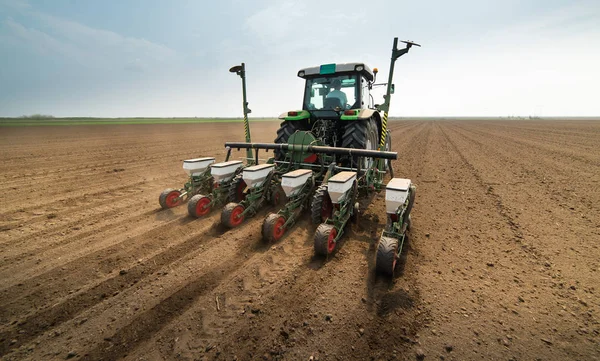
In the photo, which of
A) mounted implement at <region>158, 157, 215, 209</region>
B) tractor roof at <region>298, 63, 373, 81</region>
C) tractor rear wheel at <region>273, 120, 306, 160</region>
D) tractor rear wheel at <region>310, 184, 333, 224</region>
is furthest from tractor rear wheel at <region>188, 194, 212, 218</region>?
tractor roof at <region>298, 63, 373, 81</region>

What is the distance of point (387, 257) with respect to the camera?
270 cm

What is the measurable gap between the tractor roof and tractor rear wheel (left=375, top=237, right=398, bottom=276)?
12.4ft

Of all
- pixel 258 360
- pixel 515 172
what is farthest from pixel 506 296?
pixel 515 172

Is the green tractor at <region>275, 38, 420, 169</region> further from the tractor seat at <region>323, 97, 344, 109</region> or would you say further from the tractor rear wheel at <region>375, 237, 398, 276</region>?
the tractor rear wheel at <region>375, 237, 398, 276</region>

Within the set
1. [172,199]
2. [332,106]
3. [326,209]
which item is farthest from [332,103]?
[172,199]

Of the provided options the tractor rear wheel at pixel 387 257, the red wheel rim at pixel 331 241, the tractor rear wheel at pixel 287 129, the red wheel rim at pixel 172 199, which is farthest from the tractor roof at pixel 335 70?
the tractor rear wheel at pixel 387 257

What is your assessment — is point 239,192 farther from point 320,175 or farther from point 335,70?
point 335,70

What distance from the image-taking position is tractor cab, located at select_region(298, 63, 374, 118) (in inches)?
213

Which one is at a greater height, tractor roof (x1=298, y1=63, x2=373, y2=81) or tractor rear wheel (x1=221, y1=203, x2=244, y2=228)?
tractor roof (x1=298, y1=63, x2=373, y2=81)

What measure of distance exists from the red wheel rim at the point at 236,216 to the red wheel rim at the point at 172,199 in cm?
163

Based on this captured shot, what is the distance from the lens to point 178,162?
10047 mm

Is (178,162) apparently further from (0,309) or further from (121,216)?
(0,309)

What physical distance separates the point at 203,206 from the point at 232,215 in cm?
83

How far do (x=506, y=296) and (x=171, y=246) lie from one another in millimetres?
3893
